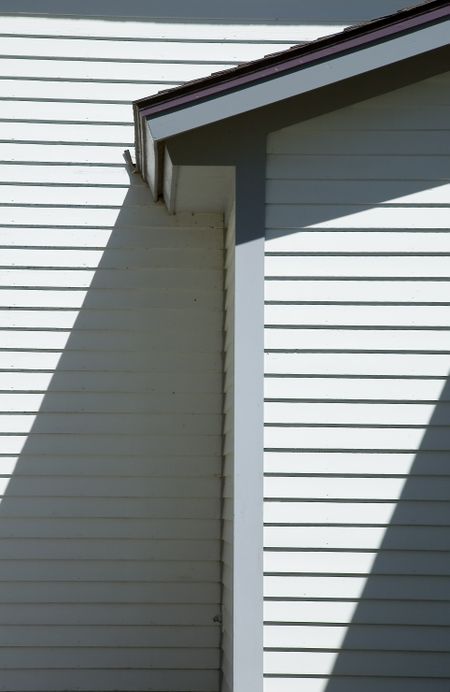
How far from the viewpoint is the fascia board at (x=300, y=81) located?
6.29m

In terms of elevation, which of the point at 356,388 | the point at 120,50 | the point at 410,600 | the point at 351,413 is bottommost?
the point at 410,600

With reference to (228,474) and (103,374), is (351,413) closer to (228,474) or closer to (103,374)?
(228,474)

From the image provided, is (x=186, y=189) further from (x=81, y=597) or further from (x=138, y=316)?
(x=81, y=597)

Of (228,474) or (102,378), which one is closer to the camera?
(228,474)

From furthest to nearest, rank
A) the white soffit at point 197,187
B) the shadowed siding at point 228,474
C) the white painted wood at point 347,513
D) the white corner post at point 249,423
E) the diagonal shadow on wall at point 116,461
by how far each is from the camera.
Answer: the diagonal shadow on wall at point 116,461
the white soffit at point 197,187
the shadowed siding at point 228,474
the white painted wood at point 347,513
the white corner post at point 249,423

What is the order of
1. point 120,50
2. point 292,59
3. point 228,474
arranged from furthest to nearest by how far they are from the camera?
point 120,50 → point 228,474 → point 292,59

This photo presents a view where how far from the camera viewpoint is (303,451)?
21.1 feet

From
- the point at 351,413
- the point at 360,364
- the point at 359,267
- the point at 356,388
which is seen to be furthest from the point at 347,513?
the point at 359,267

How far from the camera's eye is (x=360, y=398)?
6488 mm

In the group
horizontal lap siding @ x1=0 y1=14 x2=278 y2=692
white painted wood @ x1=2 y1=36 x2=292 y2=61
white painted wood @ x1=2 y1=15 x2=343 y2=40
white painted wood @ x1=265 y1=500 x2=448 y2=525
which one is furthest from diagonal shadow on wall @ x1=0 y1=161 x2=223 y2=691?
white painted wood @ x1=265 y1=500 x2=448 y2=525

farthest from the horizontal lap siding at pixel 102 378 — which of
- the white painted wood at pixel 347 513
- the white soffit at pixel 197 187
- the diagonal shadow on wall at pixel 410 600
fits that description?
A: the diagonal shadow on wall at pixel 410 600

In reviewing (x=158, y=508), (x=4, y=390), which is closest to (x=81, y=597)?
(x=158, y=508)

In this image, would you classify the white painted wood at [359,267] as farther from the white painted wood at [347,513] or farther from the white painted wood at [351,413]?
the white painted wood at [347,513]

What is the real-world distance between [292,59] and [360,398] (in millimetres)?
1887
